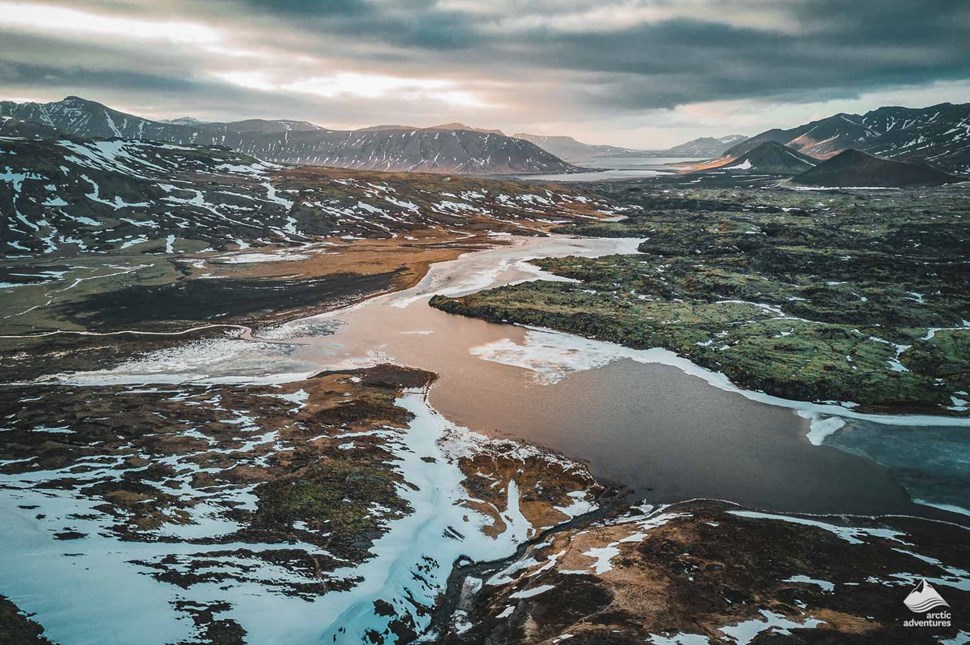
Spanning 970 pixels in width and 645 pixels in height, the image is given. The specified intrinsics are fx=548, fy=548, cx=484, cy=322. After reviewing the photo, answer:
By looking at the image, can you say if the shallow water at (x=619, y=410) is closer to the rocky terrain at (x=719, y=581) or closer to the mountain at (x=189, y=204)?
the rocky terrain at (x=719, y=581)

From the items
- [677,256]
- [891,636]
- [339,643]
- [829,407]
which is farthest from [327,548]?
[677,256]

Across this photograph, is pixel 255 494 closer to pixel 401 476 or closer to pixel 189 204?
pixel 401 476

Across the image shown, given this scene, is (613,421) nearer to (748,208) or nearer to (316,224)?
(316,224)

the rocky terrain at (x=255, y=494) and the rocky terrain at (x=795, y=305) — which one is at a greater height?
the rocky terrain at (x=795, y=305)

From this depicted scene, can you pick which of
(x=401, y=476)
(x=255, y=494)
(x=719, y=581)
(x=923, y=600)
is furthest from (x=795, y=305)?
(x=255, y=494)

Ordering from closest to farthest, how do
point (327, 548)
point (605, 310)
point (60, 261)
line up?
1. point (327, 548)
2. point (605, 310)
3. point (60, 261)

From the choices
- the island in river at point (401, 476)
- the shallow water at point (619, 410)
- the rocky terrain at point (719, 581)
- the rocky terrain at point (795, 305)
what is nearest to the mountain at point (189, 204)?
the island in river at point (401, 476)
